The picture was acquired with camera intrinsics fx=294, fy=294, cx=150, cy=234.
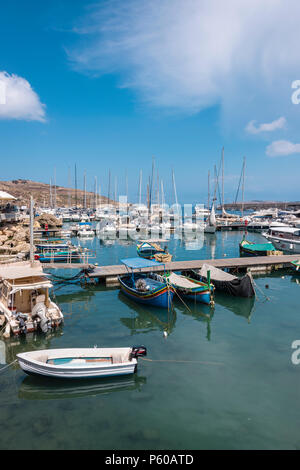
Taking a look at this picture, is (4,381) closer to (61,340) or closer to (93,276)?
(61,340)

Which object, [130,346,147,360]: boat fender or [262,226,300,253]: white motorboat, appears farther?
[262,226,300,253]: white motorboat

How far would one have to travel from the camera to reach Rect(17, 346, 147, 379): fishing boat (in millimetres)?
12422

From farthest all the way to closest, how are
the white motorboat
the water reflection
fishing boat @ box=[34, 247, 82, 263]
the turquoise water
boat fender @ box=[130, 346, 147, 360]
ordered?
the white motorboat
fishing boat @ box=[34, 247, 82, 263]
the water reflection
boat fender @ box=[130, 346, 147, 360]
the turquoise water

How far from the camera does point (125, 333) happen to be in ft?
58.5

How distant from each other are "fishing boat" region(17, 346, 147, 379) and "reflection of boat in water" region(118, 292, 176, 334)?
15.4 feet

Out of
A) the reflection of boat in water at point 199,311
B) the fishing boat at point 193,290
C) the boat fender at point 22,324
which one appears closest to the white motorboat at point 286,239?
the fishing boat at point 193,290

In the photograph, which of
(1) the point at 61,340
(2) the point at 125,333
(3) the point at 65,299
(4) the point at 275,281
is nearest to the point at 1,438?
(1) the point at 61,340

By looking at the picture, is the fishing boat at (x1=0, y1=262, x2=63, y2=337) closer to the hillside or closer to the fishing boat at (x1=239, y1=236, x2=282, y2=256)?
the fishing boat at (x1=239, y1=236, x2=282, y2=256)

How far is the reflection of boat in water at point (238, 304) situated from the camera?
21672 mm

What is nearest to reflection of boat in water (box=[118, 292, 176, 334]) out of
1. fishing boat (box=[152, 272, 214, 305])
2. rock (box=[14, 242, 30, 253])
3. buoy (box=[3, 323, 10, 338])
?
fishing boat (box=[152, 272, 214, 305])

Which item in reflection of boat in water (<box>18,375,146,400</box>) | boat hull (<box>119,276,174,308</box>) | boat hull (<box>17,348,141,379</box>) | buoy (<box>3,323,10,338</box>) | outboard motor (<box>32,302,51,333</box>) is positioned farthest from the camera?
boat hull (<box>119,276,174,308</box>)

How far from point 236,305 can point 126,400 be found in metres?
13.8

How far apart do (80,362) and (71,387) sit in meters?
1.03

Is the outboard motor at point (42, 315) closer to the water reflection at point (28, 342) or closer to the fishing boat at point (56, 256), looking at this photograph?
the water reflection at point (28, 342)
